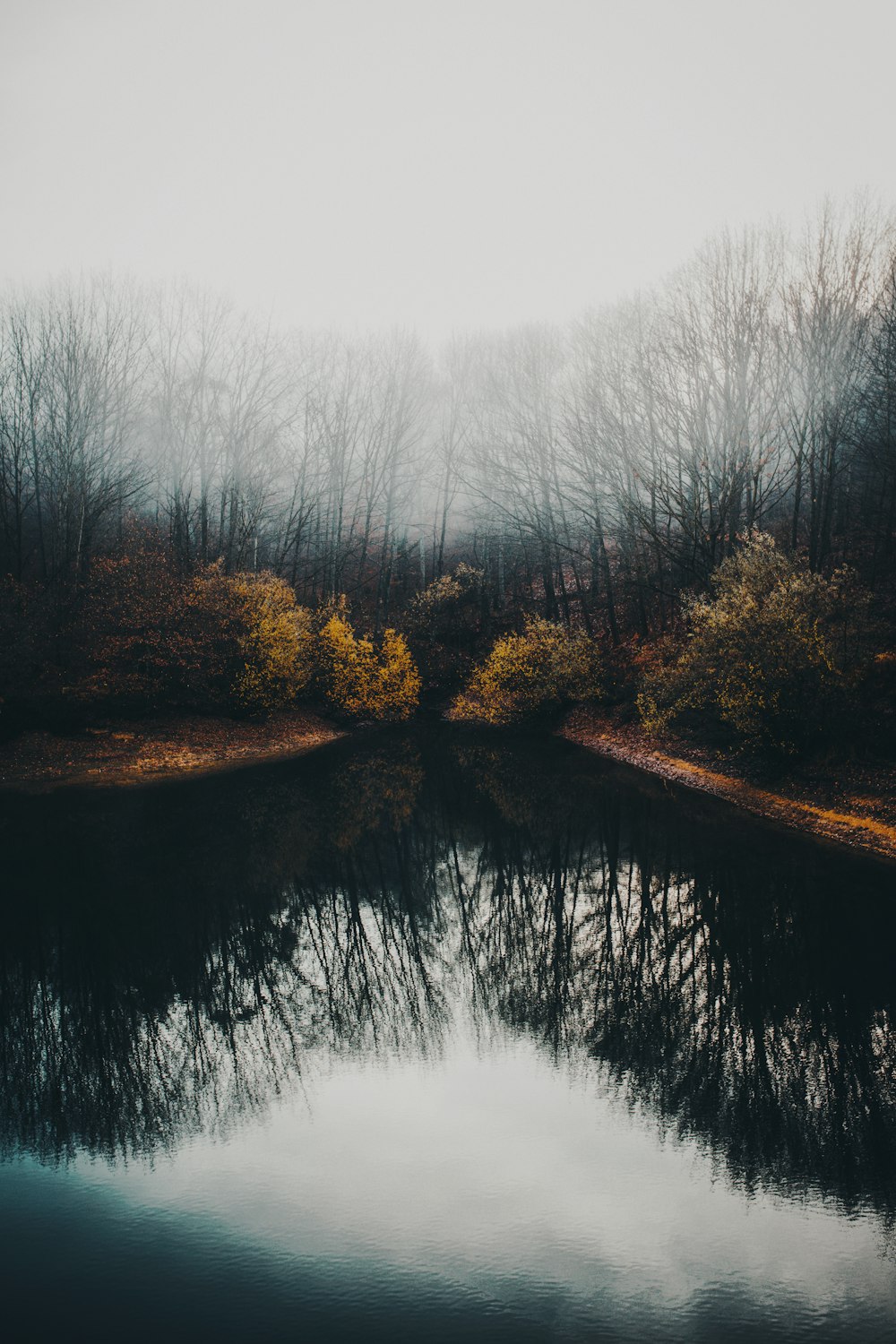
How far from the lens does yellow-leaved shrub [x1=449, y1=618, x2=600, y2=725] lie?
27578mm

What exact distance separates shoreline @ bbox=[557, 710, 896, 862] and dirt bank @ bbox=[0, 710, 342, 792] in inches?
459

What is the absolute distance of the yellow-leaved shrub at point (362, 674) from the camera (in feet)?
96.0

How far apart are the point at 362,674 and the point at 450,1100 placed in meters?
23.9

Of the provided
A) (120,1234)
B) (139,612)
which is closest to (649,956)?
(120,1234)

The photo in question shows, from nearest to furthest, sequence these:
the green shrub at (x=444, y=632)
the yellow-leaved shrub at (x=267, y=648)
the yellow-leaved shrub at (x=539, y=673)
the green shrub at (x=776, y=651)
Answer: the green shrub at (x=776, y=651) < the yellow-leaved shrub at (x=267, y=648) < the yellow-leaved shrub at (x=539, y=673) < the green shrub at (x=444, y=632)

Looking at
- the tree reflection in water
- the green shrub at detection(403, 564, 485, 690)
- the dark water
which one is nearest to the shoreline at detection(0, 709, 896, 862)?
the tree reflection in water

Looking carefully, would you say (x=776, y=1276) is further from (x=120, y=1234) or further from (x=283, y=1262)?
(x=120, y=1234)

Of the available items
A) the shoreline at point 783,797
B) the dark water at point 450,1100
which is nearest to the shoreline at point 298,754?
the shoreline at point 783,797

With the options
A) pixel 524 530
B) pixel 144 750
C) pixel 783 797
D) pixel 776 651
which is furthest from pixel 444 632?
pixel 783 797

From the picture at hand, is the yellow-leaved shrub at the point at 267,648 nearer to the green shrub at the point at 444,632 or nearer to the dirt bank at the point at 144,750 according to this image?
the dirt bank at the point at 144,750

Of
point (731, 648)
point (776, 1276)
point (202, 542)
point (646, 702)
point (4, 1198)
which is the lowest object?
point (4, 1198)

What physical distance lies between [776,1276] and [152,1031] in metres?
5.70

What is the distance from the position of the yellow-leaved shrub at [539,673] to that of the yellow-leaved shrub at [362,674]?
3.80 meters

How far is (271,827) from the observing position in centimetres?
1491
